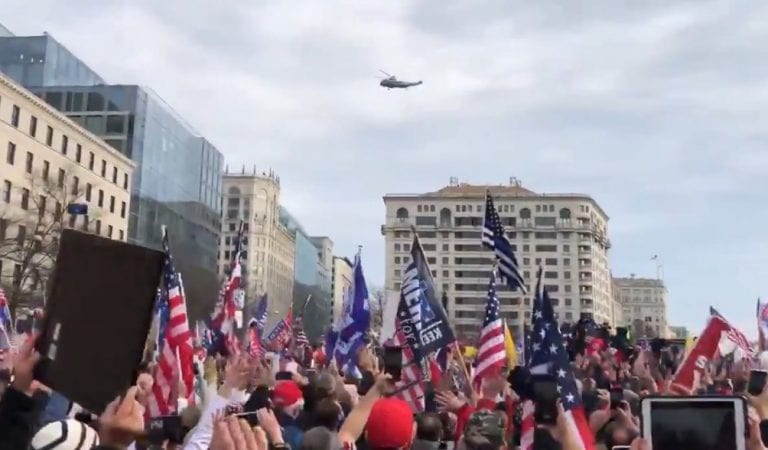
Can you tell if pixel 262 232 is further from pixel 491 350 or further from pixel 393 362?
pixel 393 362

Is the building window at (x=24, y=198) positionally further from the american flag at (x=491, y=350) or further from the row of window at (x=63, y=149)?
the american flag at (x=491, y=350)

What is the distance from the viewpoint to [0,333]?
15.5m

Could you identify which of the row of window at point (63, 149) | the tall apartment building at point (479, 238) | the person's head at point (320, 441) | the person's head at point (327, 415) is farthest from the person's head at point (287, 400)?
the tall apartment building at point (479, 238)

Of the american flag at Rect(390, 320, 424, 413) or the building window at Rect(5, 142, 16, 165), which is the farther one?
the building window at Rect(5, 142, 16, 165)

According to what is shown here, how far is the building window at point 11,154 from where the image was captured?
5038cm

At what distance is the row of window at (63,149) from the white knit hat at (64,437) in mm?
51677

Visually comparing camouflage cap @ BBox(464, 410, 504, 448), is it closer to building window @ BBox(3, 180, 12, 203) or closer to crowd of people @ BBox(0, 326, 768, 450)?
crowd of people @ BBox(0, 326, 768, 450)

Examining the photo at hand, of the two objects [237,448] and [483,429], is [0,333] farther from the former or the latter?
[237,448]

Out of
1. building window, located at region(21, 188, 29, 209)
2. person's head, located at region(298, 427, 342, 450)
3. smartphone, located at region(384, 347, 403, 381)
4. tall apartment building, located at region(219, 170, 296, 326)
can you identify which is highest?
tall apartment building, located at region(219, 170, 296, 326)

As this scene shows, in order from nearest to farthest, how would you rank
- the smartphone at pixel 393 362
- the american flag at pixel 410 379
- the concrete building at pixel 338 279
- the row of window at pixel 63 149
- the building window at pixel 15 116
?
the smartphone at pixel 393 362, the american flag at pixel 410 379, the building window at pixel 15 116, the row of window at pixel 63 149, the concrete building at pixel 338 279

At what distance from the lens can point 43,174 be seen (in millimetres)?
53625

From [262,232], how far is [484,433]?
441 feet

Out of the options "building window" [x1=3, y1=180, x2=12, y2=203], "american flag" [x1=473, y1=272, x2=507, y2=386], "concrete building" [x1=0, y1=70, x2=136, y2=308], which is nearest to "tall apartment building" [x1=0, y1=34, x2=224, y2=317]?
"concrete building" [x1=0, y1=70, x2=136, y2=308]

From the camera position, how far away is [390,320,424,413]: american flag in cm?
880
